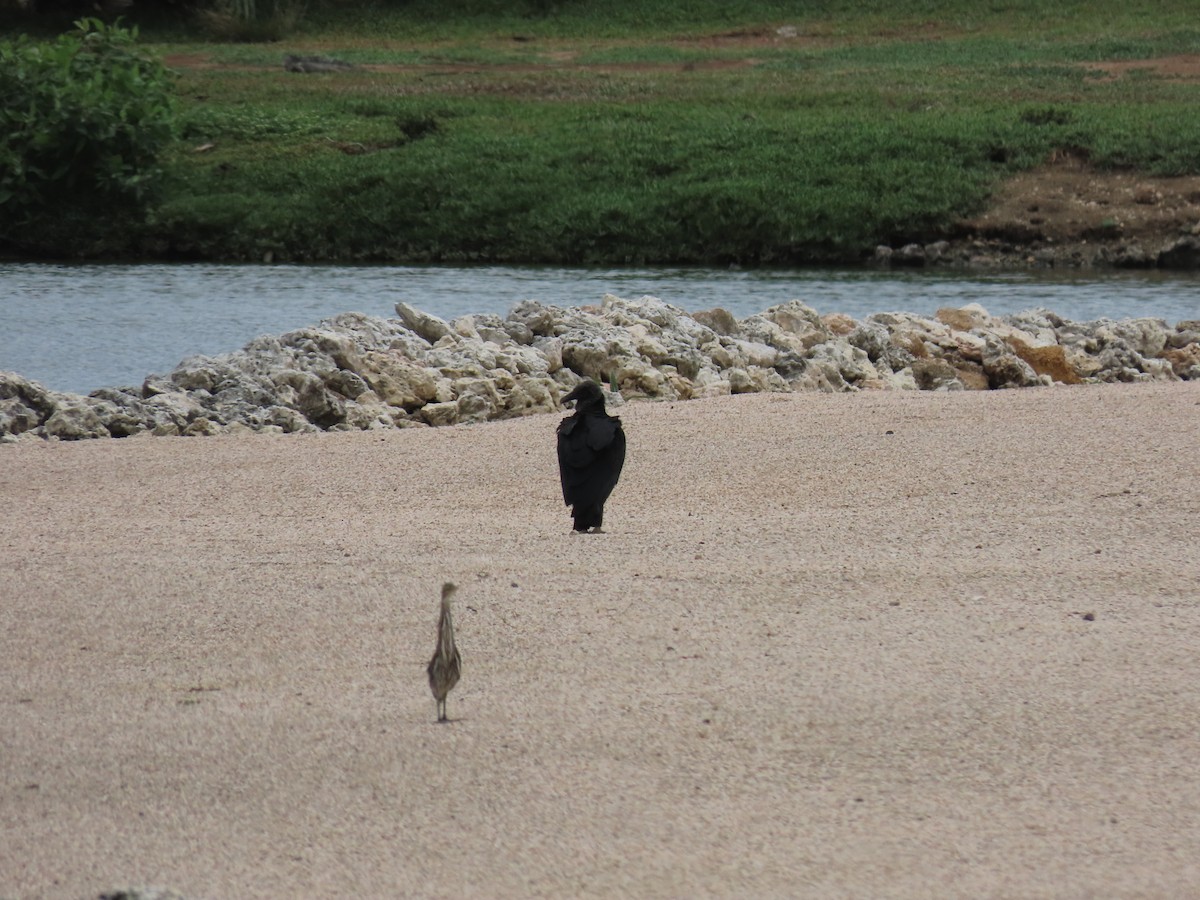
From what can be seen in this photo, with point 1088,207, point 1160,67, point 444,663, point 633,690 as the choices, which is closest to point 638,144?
point 1088,207

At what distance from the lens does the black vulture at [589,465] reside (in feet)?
23.0

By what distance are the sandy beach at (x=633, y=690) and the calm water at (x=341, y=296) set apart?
27.9ft

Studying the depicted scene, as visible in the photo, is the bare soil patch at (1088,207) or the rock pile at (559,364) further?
the bare soil patch at (1088,207)

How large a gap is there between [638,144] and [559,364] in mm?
17306

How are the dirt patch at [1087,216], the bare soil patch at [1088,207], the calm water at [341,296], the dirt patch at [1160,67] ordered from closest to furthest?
1. the calm water at [341,296]
2. the dirt patch at [1087,216]
3. the bare soil patch at [1088,207]
4. the dirt patch at [1160,67]

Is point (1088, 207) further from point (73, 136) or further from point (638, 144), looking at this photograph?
point (73, 136)

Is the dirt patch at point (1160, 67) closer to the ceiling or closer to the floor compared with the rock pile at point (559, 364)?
closer to the ceiling

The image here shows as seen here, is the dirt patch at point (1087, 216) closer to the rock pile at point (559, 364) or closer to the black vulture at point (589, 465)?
the rock pile at point (559, 364)

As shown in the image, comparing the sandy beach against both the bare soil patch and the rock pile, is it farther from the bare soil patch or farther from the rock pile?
the bare soil patch

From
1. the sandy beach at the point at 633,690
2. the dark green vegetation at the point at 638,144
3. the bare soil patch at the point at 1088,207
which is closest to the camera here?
the sandy beach at the point at 633,690

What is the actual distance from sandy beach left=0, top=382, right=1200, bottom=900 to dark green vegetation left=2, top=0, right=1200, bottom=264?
59.9 ft

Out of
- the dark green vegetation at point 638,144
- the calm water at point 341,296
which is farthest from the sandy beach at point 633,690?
the dark green vegetation at point 638,144

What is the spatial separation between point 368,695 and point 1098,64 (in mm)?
34071

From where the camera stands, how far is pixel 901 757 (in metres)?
4.29
